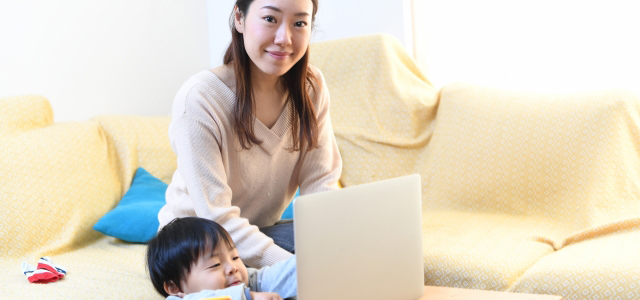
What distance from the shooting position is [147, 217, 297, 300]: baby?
117cm

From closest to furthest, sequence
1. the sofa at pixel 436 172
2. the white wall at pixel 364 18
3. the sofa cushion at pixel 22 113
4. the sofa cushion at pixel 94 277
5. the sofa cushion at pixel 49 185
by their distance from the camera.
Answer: the sofa cushion at pixel 94 277, the sofa at pixel 436 172, the sofa cushion at pixel 49 185, the sofa cushion at pixel 22 113, the white wall at pixel 364 18

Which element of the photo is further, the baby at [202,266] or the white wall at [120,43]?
the white wall at [120,43]

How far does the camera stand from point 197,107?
1.37 meters

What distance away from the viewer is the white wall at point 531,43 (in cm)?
217

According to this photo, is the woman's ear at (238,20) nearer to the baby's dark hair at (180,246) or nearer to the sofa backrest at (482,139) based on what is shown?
the baby's dark hair at (180,246)

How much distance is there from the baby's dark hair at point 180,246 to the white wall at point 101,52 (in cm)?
132

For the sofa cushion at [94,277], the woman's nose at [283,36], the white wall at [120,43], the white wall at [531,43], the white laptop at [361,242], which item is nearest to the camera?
the white laptop at [361,242]

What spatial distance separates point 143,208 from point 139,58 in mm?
989

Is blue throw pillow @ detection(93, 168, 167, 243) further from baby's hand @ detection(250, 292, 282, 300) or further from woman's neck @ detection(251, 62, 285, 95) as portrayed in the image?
baby's hand @ detection(250, 292, 282, 300)

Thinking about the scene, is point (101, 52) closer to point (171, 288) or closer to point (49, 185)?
point (49, 185)

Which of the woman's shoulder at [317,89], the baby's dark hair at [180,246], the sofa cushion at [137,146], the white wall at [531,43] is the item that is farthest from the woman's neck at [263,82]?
the white wall at [531,43]

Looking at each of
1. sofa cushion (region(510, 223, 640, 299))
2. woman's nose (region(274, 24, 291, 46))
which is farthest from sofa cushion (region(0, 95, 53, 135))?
sofa cushion (region(510, 223, 640, 299))

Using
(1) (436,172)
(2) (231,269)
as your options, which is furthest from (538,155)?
(2) (231,269)

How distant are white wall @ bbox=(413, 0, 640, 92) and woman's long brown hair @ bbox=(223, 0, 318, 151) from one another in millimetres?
1049
